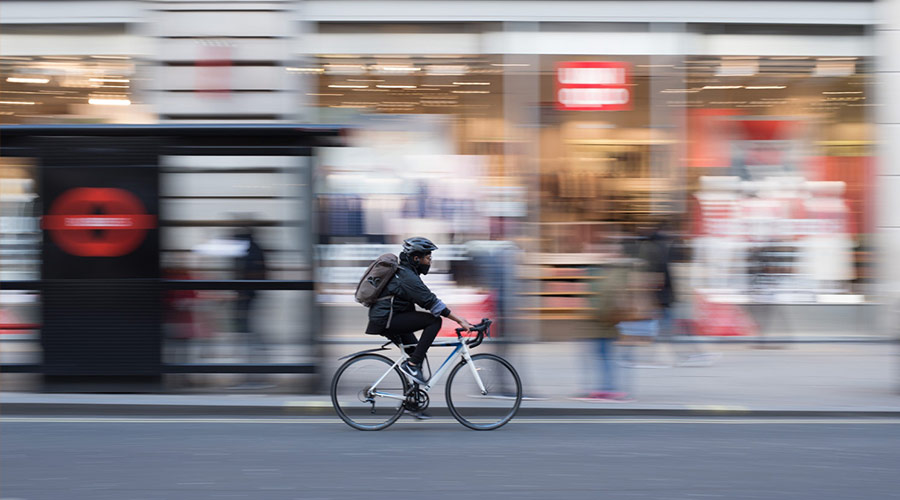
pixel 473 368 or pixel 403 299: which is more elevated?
pixel 403 299

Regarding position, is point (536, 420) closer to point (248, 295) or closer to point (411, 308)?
point (411, 308)

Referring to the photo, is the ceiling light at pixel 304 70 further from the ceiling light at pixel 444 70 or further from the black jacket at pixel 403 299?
the black jacket at pixel 403 299

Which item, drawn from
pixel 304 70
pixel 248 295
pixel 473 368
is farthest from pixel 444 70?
pixel 473 368

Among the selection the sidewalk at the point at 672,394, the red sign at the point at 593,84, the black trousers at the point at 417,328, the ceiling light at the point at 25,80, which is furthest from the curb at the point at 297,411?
the ceiling light at the point at 25,80

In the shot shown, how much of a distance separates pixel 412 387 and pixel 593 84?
6.61 meters

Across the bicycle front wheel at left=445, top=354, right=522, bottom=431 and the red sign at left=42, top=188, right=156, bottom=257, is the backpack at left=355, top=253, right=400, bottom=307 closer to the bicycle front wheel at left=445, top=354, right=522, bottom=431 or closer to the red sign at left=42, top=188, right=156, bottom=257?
the bicycle front wheel at left=445, top=354, right=522, bottom=431

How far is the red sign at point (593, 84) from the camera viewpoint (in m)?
12.1

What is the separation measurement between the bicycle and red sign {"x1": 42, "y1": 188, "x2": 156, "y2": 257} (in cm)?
273

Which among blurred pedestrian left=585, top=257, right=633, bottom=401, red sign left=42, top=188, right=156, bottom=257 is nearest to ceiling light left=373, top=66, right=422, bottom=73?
red sign left=42, top=188, right=156, bottom=257

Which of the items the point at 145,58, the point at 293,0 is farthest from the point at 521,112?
the point at 145,58
